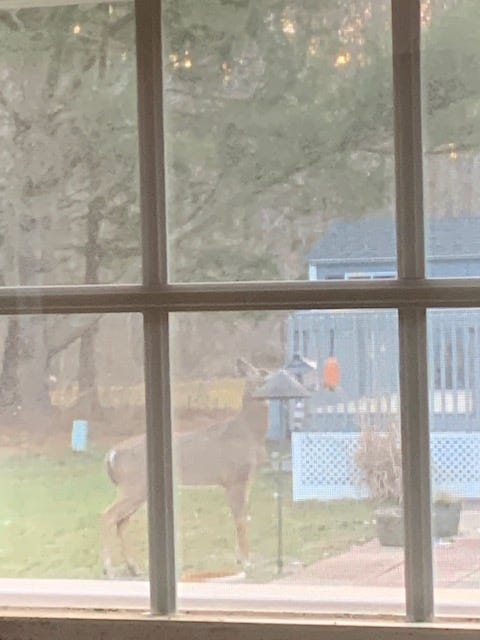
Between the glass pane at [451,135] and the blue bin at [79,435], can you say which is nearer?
the glass pane at [451,135]

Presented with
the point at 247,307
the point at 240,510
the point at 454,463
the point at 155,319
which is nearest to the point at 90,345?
the point at 155,319

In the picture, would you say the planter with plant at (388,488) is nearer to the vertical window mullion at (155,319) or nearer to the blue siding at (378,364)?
the blue siding at (378,364)

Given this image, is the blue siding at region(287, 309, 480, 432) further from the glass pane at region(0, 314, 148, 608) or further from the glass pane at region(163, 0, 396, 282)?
the glass pane at region(0, 314, 148, 608)

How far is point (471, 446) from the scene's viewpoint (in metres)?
1.49

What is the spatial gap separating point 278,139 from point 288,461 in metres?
0.55

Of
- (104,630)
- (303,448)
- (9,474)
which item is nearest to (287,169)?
(303,448)

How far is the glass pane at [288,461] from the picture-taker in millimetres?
1505

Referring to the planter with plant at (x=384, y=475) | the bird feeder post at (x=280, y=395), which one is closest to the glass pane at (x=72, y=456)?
the bird feeder post at (x=280, y=395)

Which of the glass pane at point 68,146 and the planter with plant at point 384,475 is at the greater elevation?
the glass pane at point 68,146

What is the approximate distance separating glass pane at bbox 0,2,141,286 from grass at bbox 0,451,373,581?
1.14 feet

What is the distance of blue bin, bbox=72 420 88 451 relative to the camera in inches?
62.2

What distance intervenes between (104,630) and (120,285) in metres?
0.59

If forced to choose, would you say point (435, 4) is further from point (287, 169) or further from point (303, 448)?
point (303, 448)

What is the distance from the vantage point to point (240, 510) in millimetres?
1545
